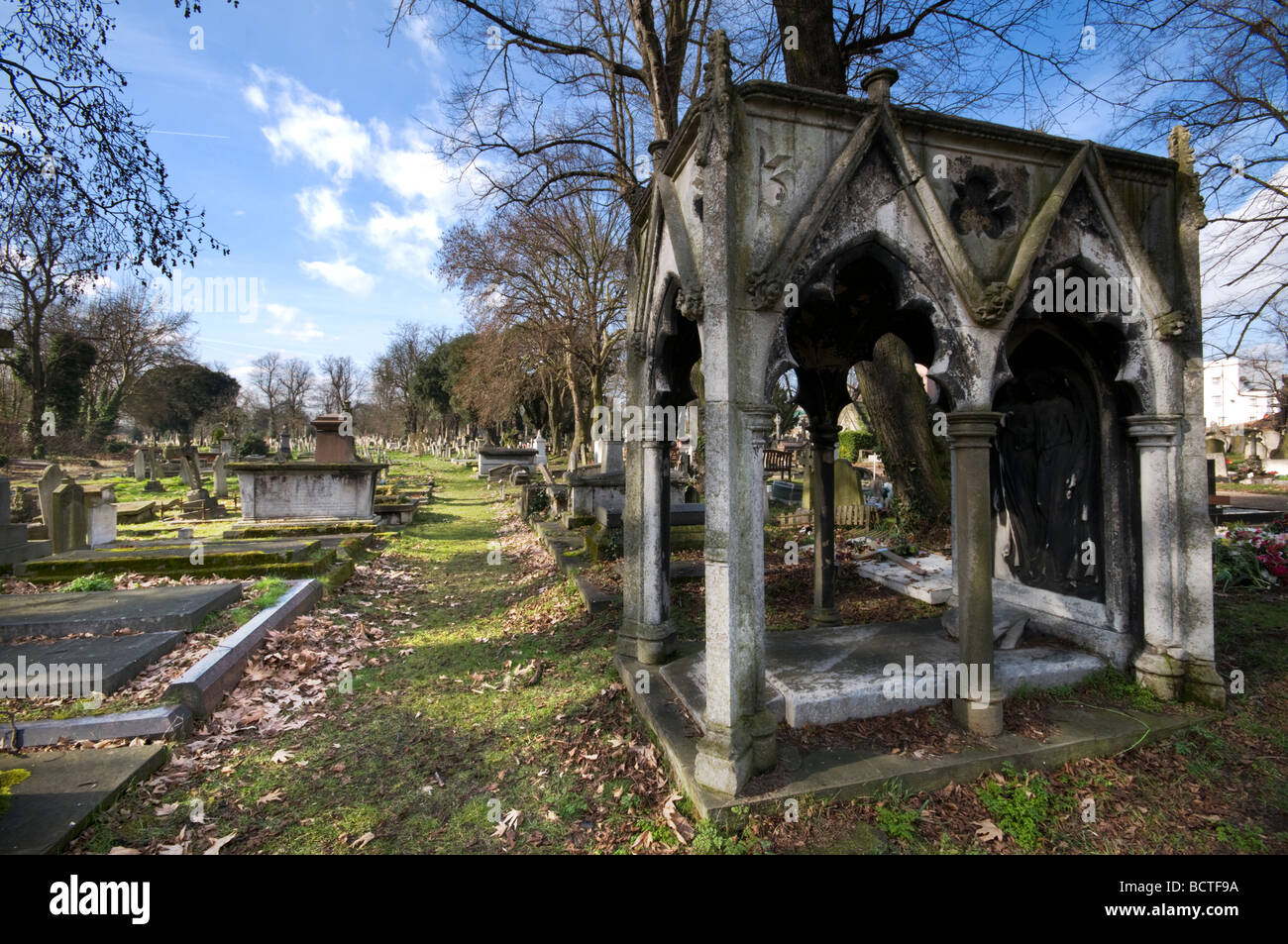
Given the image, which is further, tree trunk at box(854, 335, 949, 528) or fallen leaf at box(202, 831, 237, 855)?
tree trunk at box(854, 335, 949, 528)

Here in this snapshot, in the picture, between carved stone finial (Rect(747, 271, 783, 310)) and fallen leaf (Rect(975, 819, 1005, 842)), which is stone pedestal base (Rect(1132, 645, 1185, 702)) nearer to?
fallen leaf (Rect(975, 819, 1005, 842))

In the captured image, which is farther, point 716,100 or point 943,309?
point 943,309

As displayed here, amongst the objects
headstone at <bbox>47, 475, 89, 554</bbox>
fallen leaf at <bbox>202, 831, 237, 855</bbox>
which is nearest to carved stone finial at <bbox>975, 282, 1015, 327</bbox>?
fallen leaf at <bbox>202, 831, 237, 855</bbox>

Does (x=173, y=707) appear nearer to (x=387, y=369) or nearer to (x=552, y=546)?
(x=552, y=546)

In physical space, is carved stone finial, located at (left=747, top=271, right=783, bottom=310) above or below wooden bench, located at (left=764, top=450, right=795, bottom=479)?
above

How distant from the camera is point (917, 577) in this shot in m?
7.60

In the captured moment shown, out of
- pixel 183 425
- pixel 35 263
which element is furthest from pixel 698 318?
pixel 183 425

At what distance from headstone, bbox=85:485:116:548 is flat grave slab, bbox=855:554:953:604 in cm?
1302

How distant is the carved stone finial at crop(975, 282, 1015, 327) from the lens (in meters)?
3.69

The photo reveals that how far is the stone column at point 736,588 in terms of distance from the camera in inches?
132

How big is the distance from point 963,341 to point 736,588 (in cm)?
220

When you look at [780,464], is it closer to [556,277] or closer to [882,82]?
[556,277]

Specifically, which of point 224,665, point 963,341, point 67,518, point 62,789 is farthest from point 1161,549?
point 67,518

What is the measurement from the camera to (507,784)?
3846mm
